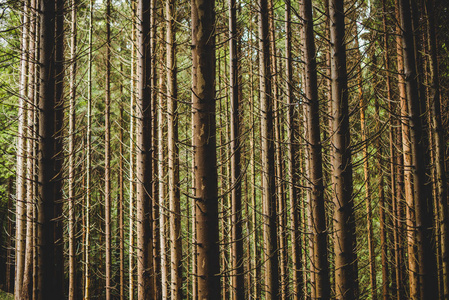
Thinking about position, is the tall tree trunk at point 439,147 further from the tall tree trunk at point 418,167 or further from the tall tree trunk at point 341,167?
the tall tree trunk at point 341,167

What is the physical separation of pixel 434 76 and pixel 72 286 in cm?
1252

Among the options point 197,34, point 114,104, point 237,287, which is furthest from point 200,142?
point 114,104

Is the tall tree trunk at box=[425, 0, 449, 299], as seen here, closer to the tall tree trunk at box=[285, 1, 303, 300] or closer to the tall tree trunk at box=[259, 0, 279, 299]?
the tall tree trunk at box=[285, 1, 303, 300]

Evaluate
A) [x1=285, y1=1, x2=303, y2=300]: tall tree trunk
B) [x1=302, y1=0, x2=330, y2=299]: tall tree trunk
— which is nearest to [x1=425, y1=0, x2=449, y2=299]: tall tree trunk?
[x1=285, y1=1, x2=303, y2=300]: tall tree trunk

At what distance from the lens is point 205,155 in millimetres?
3355

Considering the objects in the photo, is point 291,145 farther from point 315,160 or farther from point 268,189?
point 315,160

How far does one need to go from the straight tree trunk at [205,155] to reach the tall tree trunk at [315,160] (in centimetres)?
195

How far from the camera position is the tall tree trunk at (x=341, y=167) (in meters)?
4.07

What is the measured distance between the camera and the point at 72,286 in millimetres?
9711

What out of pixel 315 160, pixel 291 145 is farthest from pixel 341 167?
pixel 291 145

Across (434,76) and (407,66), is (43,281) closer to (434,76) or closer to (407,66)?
(407,66)

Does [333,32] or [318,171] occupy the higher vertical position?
[333,32]

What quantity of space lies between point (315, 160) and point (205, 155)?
2151 millimetres

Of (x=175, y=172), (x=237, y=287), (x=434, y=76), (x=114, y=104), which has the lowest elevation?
(x=237, y=287)
